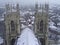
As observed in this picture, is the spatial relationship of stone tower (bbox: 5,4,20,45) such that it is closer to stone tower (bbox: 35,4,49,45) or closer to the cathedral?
the cathedral

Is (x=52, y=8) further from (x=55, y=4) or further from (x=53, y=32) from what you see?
(x=53, y=32)

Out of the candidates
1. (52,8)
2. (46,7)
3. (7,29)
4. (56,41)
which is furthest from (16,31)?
(52,8)

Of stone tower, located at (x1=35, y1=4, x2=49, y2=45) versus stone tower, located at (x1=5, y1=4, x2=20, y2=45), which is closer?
stone tower, located at (x1=5, y1=4, x2=20, y2=45)

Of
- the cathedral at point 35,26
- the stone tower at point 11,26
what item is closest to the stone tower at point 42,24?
the cathedral at point 35,26

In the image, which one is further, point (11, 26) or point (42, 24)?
point (42, 24)

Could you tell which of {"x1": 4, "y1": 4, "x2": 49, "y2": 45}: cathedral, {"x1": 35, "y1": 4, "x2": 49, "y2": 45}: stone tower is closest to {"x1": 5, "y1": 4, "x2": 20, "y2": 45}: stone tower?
{"x1": 4, "y1": 4, "x2": 49, "y2": 45}: cathedral

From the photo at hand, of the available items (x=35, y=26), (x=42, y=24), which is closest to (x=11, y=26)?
(x=35, y=26)

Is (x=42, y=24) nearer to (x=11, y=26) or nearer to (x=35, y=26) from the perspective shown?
(x=35, y=26)

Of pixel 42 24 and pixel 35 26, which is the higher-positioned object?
pixel 42 24
